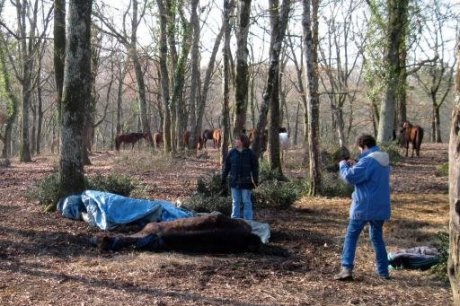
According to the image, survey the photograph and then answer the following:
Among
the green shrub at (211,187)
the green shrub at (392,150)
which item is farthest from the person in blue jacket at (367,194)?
the green shrub at (392,150)

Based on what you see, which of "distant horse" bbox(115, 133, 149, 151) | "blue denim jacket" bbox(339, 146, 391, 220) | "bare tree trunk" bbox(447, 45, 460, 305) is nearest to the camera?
"bare tree trunk" bbox(447, 45, 460, 305)

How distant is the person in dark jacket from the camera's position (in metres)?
9.63

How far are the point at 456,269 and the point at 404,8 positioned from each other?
18119mm

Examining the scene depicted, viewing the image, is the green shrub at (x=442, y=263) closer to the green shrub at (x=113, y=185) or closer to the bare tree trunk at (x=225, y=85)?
the green shrub at (x=113, y=185)

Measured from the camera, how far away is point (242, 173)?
9.63 m

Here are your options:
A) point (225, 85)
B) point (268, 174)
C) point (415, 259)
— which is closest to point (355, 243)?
point (415, 259)

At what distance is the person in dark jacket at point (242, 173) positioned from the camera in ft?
31.6

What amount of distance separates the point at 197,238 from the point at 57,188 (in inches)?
172

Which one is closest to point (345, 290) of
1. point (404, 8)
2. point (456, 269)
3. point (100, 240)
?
point (456, 269)

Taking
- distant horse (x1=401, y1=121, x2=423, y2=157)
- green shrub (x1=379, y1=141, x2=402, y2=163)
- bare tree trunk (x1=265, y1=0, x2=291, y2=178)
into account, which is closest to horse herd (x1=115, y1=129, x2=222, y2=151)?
distant horse (x1=401, y1=121, x2=423, y2=157)

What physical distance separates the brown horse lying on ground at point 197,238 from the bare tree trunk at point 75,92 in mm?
3336

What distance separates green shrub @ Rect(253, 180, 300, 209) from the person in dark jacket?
2136 millimetres

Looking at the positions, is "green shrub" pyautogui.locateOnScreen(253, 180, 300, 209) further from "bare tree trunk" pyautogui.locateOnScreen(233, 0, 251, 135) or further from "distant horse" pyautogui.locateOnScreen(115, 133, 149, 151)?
"distant horse" pyautogui.locateOnScreen(115, 133, 149, 151)

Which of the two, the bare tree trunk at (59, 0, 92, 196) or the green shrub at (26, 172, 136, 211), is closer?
the bare tree trunk at (59, 0, 92, 196)
